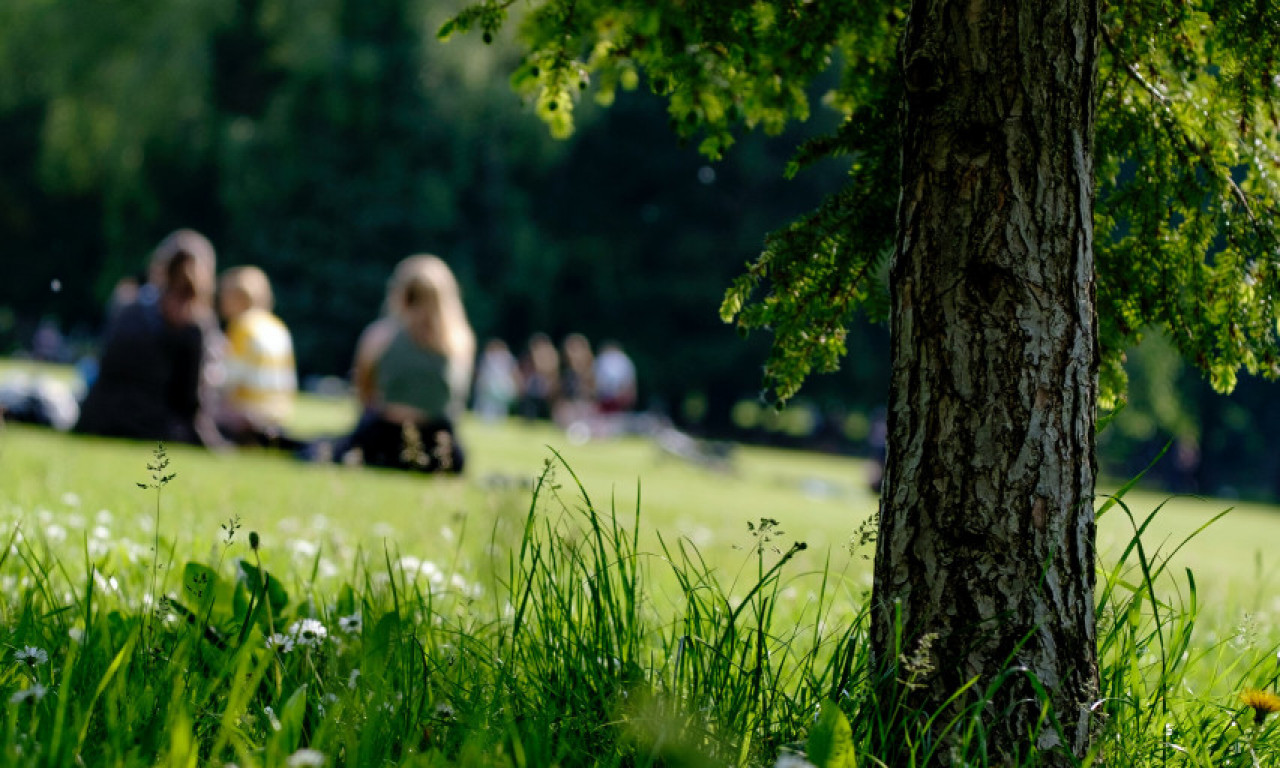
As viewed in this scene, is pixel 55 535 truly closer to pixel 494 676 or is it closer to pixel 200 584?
pixel 200 584

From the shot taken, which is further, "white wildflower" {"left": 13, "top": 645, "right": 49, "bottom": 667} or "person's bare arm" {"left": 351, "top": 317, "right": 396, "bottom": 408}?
"person's bare arm" {"left": 351, "top": 317, "right": 396, "bottom": 408}

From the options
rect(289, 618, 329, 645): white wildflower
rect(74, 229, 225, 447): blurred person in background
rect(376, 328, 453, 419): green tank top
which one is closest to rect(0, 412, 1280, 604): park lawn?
rect(74, 229, 225, 447): blurred person in background

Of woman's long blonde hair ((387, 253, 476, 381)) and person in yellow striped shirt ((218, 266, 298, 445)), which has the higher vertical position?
woman's long blonde hair ((387, 253, 476, 381))

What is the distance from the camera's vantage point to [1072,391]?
2270 mm

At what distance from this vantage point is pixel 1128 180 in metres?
2.92

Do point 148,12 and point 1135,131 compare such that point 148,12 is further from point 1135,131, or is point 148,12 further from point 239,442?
point 1135,131

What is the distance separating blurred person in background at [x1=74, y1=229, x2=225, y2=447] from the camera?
10.2 m

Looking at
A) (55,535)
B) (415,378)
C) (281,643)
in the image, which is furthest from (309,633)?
(415,378)

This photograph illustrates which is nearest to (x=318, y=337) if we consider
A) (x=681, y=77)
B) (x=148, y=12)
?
(x=148, y=12)

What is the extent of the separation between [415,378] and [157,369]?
214 cm

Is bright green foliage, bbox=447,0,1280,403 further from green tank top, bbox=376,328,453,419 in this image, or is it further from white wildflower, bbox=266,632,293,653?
green tank top, bbox=376,328,453,419

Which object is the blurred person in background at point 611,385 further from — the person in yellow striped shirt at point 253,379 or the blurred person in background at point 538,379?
the person in yellow striped shirt at point 253,379

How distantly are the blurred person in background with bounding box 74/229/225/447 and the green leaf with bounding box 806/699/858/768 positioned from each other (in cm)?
905

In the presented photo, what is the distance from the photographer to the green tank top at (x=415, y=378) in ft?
32.7
